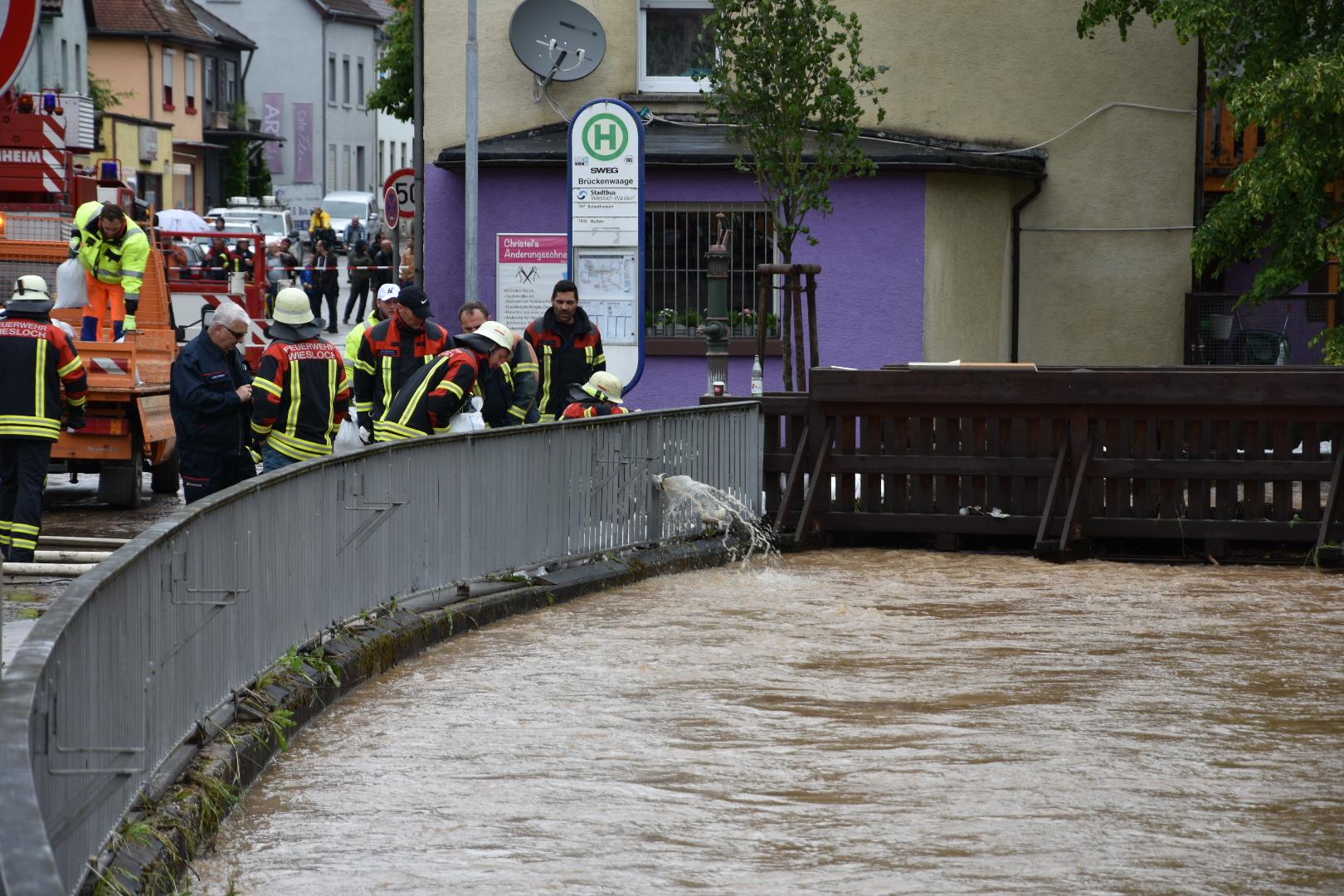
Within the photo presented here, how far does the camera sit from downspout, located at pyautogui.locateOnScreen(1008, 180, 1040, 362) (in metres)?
23.8

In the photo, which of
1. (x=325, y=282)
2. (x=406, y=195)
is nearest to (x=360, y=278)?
(x=325, y=282)

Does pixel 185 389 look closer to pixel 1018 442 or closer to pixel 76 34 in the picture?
pixel 1018 442

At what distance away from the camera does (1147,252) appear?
23.8 meters

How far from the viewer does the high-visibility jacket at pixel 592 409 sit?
13.8 metres

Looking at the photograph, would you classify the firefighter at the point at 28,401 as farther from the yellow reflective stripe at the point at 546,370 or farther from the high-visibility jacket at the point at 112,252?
the high-visibility jacket at the point at 112,252

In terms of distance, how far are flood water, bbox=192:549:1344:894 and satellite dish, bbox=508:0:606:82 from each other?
1250cm

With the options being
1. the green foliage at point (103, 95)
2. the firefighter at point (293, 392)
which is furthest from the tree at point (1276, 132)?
the green foliage at point (103, 95)

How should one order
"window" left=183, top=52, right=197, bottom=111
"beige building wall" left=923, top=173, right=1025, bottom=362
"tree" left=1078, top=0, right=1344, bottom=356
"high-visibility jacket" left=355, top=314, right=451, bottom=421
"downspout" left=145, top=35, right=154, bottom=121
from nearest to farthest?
"high-visibility jacket" left=355, top=314, right=451, bottom=421
"tree" left=1078, top=0, right=1344, bottom=356
"beige building wall" left=923, top=173, right=1025, bottom=362
"downspout" left=145, top=35, right=154, bottom=121
"window" left=183, top=52, right=197, bottom=111

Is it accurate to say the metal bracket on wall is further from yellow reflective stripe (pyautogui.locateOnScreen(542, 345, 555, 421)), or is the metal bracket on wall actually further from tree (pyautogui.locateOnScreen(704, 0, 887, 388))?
tree (pyautogui.locateOnScreen(704, 0, 887, 388))

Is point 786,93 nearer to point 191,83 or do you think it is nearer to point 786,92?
point 786,92

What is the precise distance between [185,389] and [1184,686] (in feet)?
19.2

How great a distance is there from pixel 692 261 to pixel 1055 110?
4357mm

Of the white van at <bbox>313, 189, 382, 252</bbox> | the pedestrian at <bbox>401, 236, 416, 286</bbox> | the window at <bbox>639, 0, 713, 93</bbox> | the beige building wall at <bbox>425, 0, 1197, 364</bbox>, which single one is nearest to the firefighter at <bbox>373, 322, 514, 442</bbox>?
the beige building wall at <bbox>425, 0, 1197, 364</bbox>

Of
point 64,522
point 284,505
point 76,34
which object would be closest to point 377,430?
point 284,505
